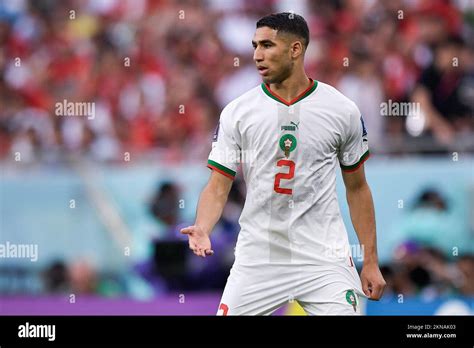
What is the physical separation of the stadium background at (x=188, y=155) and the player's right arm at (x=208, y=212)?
134 inches

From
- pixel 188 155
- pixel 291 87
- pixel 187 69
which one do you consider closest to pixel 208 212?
pixel 291 87

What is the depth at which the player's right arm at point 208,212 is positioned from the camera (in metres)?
6.12

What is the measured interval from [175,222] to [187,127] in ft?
5.00

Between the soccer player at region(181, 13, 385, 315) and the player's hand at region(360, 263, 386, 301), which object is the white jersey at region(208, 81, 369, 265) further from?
the player's hand at region(360, 263, 386, 301)

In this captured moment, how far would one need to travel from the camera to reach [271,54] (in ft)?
21.6

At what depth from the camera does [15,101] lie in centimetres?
1266

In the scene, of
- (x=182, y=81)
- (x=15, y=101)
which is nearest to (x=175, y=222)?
(x=182, y=81)

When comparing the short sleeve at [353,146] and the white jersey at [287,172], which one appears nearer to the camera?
the white jersey at [287,172]

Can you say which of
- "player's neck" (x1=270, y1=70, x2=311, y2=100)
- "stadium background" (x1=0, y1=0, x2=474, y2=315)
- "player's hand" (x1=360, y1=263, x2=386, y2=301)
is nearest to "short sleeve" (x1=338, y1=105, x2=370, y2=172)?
"player's neck" (x1=270, y1=70, x2=311, y2=100)

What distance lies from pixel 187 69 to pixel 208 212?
6.01 metres

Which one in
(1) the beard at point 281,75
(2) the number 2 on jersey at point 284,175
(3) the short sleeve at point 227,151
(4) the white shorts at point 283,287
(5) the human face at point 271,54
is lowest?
(4) the white shorts at point 283,287

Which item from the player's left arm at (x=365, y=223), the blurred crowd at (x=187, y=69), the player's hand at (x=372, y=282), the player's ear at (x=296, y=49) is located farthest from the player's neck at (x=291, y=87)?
the blurred crowd at (x=187, y=69)

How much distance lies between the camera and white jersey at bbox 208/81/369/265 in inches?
255

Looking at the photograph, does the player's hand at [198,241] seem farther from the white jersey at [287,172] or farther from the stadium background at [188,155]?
the stadium background at [188,155]
